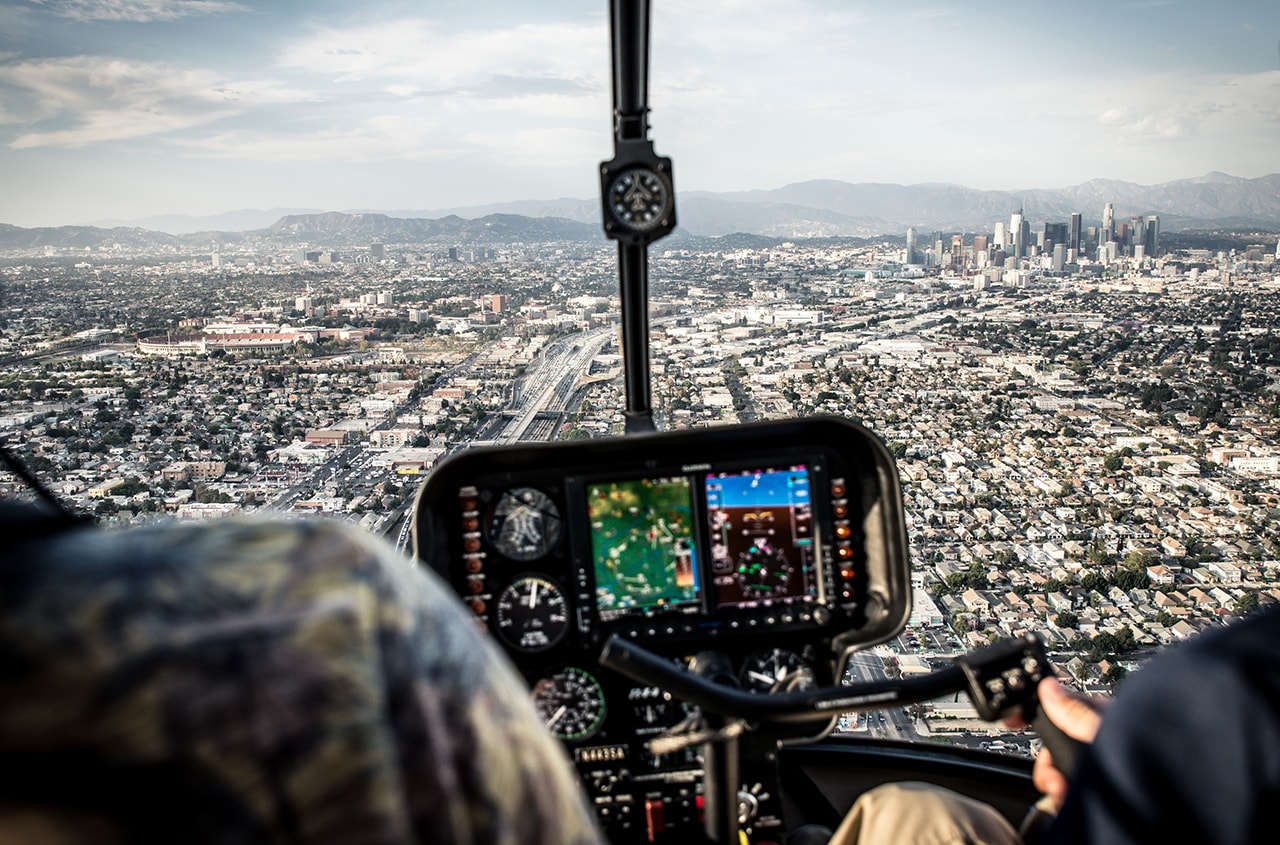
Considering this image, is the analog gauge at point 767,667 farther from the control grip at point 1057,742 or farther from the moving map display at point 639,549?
the control grip at point 1057,742

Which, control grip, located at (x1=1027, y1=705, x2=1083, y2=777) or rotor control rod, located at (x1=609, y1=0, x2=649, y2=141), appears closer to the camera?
control grip, located at (x1=1027, y1=705, x2=1083, y2=777)

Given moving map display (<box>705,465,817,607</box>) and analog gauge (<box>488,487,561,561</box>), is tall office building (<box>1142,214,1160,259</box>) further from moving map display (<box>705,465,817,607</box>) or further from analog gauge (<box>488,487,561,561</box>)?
analog gauge (<box>488,487,561,561</box>)

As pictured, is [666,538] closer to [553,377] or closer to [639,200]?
[639,200]

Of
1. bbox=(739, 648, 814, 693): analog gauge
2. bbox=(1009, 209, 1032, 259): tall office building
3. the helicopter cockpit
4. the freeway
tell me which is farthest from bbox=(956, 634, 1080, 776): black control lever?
bbox=(1009, 209, 1032, 259): tall office building

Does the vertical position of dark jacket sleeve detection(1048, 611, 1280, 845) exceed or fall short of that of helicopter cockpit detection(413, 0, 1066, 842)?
it exceeds it

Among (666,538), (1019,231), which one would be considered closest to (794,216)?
(1019,231)

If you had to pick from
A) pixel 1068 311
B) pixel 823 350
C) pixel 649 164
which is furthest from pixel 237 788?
pixel 1068 311

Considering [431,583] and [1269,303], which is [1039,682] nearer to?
[431,583]
